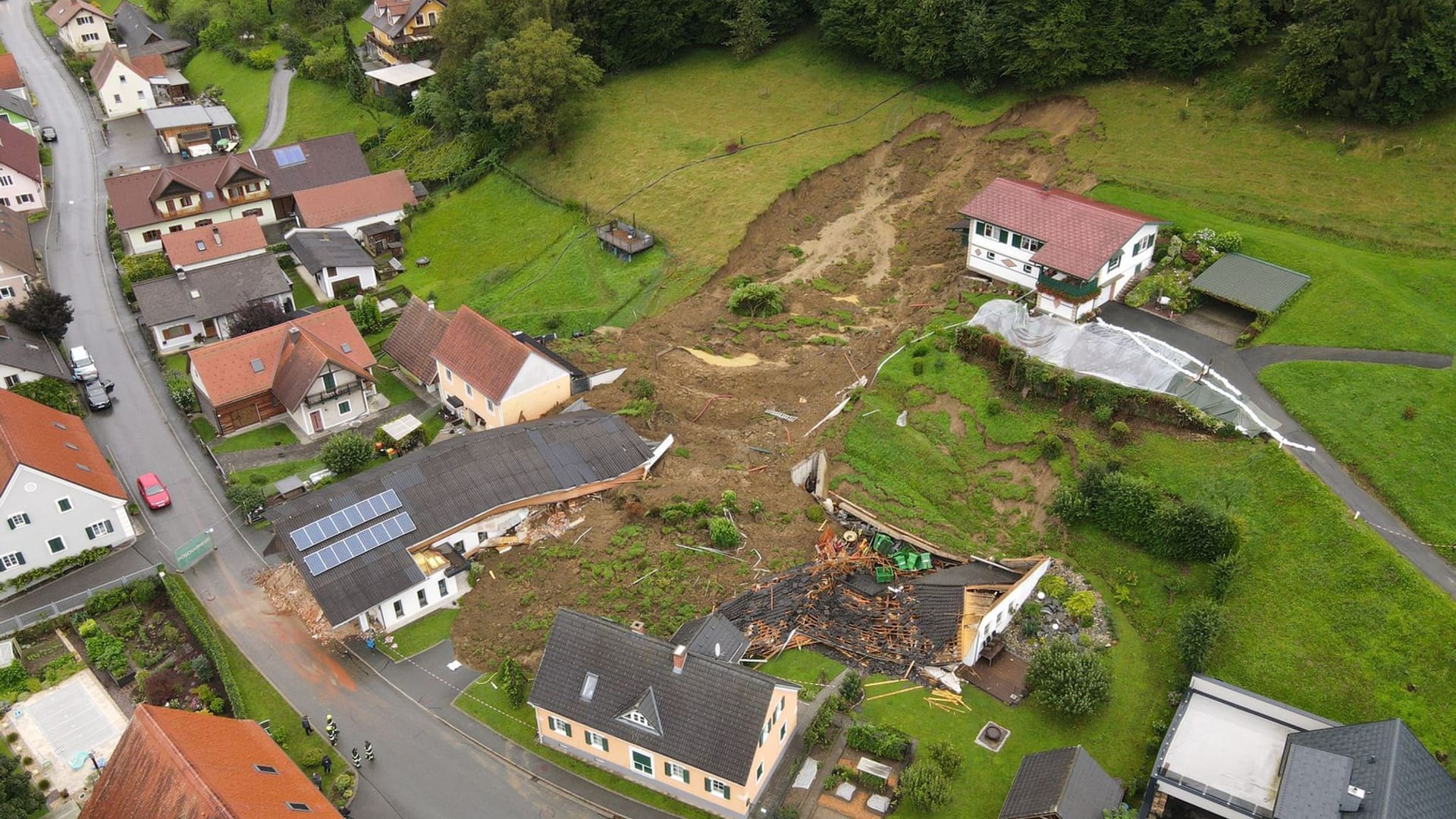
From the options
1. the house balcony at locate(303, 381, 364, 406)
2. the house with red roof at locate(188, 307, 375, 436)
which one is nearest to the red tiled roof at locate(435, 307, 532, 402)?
the house balcony at locate(303, 381, 364, 406)

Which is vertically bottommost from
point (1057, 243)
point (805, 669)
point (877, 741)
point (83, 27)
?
point (805, 669)

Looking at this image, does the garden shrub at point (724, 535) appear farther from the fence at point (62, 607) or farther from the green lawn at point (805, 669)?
the fence at point (62, 607)

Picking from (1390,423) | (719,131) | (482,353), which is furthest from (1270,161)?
(482,353)

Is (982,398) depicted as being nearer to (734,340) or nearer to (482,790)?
(734,340)

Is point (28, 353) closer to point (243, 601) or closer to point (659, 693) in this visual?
point (243, 601)

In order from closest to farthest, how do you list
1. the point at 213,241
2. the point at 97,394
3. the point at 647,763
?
the point at 647,763, the point at 97,394, the point at 213,241

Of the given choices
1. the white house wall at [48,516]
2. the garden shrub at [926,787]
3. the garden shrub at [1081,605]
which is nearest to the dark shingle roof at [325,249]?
the white house wall at [48,516]

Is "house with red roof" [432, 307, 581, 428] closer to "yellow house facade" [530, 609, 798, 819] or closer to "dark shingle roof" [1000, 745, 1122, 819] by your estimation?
"yellow house facade" [530, 609, 798, 819]
